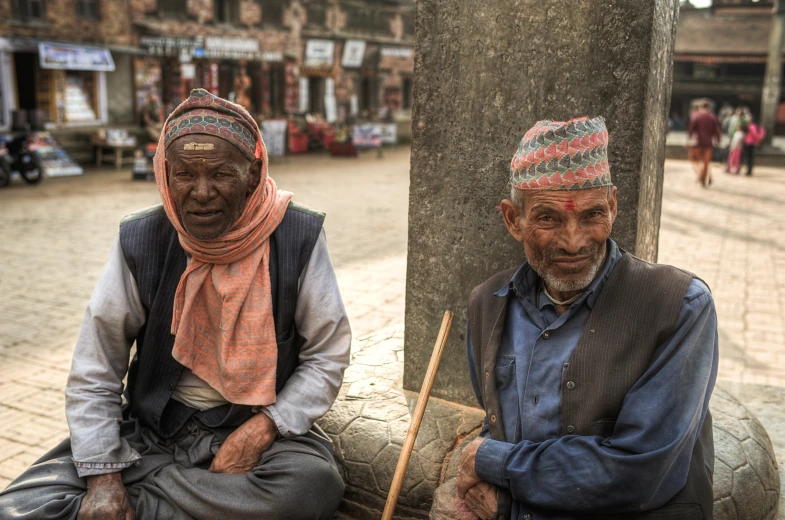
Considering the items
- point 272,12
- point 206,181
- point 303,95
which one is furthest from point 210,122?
point 303,95

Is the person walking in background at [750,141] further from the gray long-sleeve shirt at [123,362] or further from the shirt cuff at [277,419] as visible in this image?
the shirt cuff at [277,419]

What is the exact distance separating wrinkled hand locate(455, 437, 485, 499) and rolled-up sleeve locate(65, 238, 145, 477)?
3.31ft

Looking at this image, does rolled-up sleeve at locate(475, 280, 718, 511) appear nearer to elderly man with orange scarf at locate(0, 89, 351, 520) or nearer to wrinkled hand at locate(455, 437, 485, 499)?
wrinkled hand at locate(455, 437, 485, 499)

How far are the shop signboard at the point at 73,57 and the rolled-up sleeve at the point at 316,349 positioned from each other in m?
16.8

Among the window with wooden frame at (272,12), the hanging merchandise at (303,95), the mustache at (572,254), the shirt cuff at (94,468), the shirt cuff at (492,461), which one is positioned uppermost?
the window with wooden frame at (272,12)

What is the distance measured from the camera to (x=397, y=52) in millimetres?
29094

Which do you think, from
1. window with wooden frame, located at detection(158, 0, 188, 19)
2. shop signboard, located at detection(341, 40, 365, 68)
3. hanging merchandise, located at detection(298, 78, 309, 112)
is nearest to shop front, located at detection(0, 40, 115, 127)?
window with wooden frame, located at detection(158, 0, 188, 19)

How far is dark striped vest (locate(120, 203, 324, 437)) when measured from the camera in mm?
2367

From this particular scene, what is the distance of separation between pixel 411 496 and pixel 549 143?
1.33 metres

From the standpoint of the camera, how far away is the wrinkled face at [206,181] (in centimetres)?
219

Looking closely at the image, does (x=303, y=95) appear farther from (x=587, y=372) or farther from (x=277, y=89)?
(x=587, y=372)

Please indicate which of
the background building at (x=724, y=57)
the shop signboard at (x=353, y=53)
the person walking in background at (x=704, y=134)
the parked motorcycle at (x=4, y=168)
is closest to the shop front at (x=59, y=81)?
the parked motorcycle at (x=4, y=168)

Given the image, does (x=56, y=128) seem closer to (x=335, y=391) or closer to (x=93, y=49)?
(x=93, y=49)

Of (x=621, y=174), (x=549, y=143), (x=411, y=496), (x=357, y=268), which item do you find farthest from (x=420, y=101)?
(x=357, y=268)
